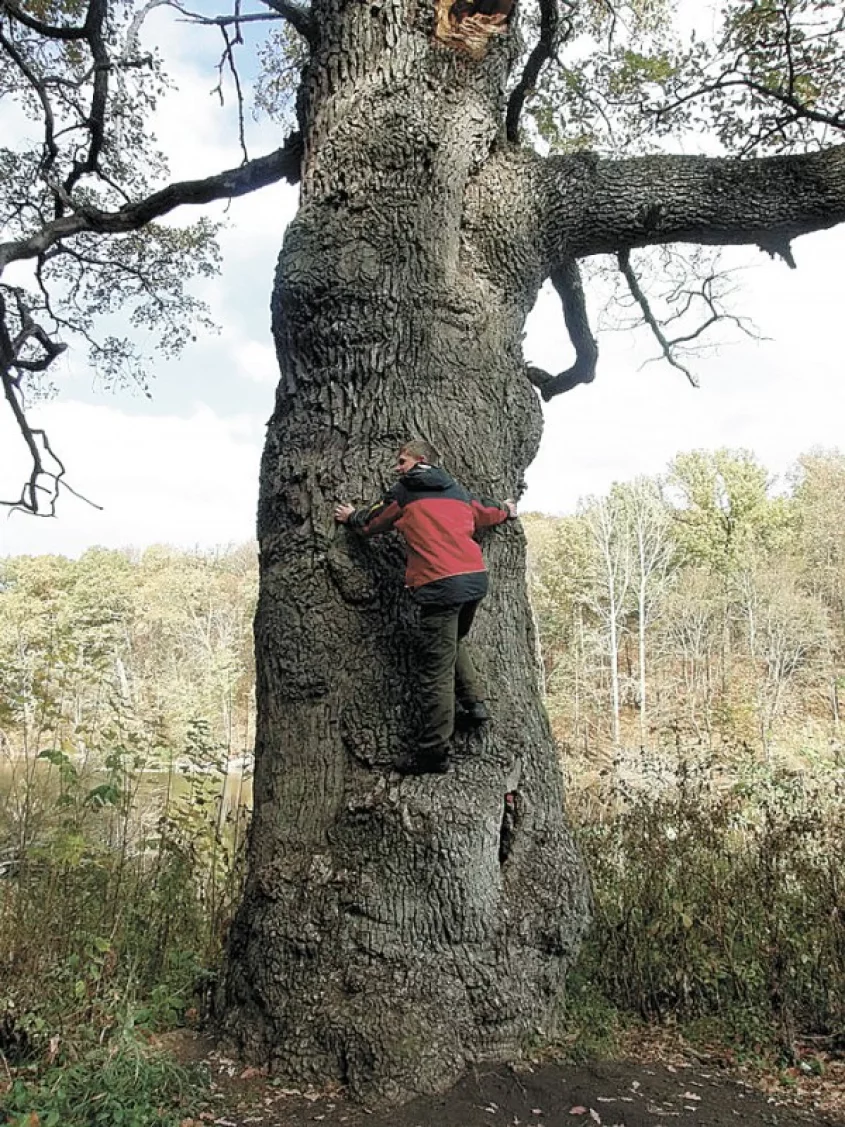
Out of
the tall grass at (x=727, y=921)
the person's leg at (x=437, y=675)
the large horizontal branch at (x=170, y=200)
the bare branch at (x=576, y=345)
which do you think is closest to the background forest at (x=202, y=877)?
the tall grass at (x=727, y=921)

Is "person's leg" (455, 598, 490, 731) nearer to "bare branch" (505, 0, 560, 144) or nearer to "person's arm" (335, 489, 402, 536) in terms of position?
"person's arm" (335, 489, 402, 536)

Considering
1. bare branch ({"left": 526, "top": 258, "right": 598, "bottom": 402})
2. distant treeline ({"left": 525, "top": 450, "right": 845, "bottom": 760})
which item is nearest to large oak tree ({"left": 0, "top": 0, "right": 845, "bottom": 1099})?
bare branch ({"left": 526, "top": 258, "right": 598, "bottom": 402})

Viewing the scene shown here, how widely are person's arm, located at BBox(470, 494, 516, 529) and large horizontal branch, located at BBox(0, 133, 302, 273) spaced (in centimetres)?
253

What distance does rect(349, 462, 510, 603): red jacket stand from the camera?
3.48m

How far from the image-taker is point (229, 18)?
683 centimetres

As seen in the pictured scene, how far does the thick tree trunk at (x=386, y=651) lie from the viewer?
322 centimetres

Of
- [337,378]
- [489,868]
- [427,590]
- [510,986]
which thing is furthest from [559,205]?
[510,986]

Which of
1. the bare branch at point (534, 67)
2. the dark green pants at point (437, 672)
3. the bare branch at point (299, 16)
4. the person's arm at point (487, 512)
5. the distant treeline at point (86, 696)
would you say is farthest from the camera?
the bare branch at point (299, 16)

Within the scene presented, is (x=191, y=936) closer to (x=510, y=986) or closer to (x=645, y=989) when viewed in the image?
(x=510, y=986)

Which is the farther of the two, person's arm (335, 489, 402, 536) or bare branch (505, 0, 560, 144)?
bare branch (505, 0, 560, 144)

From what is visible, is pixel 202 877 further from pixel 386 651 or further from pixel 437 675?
pixel 437 675

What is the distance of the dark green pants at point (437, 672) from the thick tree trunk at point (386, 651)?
157 millimetres

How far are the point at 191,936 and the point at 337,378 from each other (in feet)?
8.96

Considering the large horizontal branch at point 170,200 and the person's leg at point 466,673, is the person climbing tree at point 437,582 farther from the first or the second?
the large horizontal branch at point 170,200
